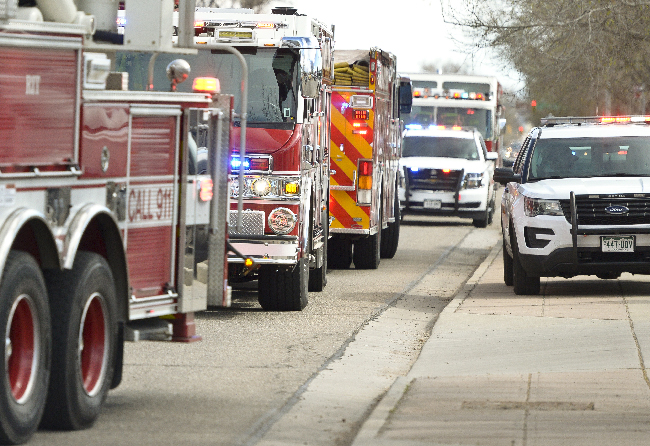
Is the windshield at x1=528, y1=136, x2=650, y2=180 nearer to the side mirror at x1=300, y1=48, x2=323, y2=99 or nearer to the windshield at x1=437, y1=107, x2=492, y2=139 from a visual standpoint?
the side mirror at x1=300, y1=48, x2=323, y2=99

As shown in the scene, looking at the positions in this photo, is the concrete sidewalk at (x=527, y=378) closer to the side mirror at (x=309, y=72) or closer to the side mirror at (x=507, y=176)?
the side mirror at (x=507, y=176)

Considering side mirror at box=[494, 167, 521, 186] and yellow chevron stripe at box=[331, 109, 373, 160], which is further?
yellow chevron stripe at box=[331, 109, 373, 160]

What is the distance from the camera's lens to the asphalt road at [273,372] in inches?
287

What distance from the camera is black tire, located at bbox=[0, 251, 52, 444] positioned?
243 inches

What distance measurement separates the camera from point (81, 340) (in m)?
6.98

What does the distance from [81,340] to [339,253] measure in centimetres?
1196

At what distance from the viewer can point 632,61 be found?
26359mm

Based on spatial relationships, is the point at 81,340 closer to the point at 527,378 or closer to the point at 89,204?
the point at 89,204

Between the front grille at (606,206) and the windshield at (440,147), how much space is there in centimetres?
1525

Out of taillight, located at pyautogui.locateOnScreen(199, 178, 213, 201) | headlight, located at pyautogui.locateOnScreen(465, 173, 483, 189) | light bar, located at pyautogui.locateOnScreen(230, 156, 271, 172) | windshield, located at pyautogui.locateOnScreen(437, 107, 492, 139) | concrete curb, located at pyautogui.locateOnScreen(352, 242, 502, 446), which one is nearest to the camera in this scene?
concrete curb, located at pyautogui.locateOnScreen(352, 242, 502, 446)

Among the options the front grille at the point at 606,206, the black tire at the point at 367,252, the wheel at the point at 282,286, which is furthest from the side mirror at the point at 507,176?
the black tire at the point at 367,252

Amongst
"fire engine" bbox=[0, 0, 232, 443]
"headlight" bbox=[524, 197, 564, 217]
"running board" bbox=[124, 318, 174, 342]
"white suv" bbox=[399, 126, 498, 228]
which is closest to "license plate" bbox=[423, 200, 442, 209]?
"white suv" bbox=[399, 126, 498, 228]

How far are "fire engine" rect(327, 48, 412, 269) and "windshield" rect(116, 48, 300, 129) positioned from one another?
5.00m

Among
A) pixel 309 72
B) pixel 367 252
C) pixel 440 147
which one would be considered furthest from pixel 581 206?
pixel 440 147
